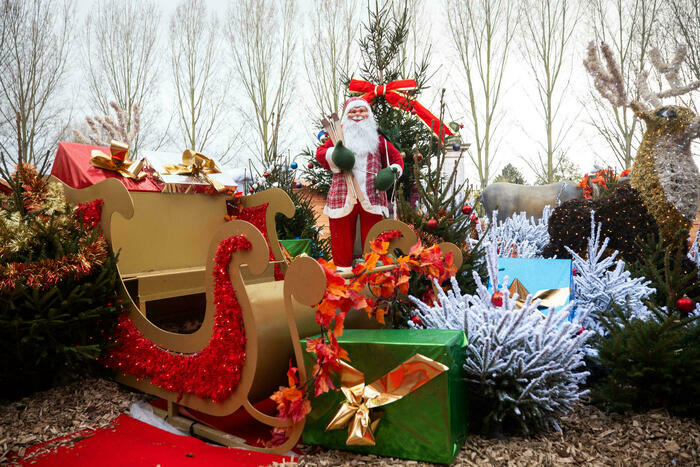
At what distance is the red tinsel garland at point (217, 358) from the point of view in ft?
6.48

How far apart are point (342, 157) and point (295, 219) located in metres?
1.04

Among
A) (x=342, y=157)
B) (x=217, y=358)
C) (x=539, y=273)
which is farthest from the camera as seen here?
(x=342, y=157)

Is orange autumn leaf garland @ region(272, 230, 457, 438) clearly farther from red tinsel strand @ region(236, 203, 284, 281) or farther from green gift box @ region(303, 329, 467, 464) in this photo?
red tinsel strand @ region(236, 203, 284, 281)

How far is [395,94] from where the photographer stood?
5.34m

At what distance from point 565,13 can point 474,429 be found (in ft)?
49.2

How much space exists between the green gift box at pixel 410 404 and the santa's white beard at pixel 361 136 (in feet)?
9.47

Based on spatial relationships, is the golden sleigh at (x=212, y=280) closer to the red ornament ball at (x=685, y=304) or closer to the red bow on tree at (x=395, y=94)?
the red ornament ball at (x=685, y=304)

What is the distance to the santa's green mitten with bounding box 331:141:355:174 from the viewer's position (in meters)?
4.24

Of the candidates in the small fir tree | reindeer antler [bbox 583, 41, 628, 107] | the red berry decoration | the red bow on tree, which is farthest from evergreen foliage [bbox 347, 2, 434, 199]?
the small fir tree

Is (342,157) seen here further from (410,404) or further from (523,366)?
(410,404)

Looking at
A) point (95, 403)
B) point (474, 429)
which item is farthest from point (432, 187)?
point (95, 403)

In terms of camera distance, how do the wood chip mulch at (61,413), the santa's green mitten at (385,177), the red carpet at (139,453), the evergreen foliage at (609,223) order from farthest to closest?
the santa's green mitten at (385,177), the evergreen foliage at (609,223), the wood chip mulch at (61,413), the red carpet at (139,453)

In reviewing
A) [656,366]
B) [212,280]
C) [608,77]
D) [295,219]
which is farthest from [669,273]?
[295,219]

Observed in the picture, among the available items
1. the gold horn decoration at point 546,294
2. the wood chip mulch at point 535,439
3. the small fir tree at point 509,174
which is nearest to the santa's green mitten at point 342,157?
the gold horn decoration at point 546,294
